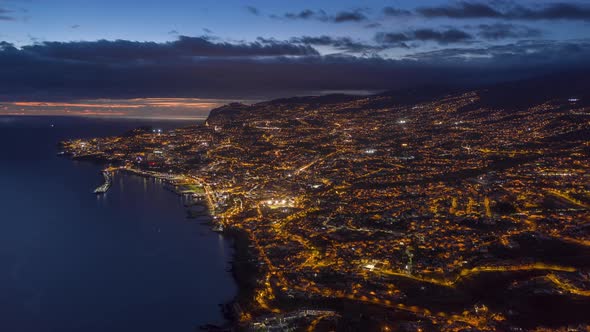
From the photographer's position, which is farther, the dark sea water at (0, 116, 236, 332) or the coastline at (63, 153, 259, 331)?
the dark sea water at (0, 116, 236, 332)

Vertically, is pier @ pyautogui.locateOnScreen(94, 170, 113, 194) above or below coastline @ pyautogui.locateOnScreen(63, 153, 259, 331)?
above

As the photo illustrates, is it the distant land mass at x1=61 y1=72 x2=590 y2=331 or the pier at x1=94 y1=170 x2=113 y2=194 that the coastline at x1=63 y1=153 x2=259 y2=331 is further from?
the pier at x1=94 y1=170 x2=113 y2=194

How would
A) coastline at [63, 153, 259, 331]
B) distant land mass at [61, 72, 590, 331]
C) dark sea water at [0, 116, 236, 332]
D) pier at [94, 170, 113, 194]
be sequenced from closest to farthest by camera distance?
distant land mass at [61, 72, 590, 331] → coastline at [63, 153, 259, 331] → dark sea water at [0, 116, 236, 332] → pier at [94, 170, 113, 194]

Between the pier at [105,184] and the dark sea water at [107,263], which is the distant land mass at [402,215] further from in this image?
the pier at [105,184]

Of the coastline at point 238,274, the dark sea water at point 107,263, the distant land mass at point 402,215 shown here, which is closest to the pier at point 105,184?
the dark sea water at point 107,263

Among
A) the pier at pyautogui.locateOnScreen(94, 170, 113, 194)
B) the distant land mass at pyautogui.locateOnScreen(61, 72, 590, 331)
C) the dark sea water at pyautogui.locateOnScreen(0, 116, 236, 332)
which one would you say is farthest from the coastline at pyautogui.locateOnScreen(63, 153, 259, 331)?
the pier at pyautogui.locateOnScreen(94, 170, 113, 194)

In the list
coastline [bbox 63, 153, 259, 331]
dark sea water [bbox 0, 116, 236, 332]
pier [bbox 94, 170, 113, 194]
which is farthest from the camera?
pier [bbox 94, 170, 113, 194]
